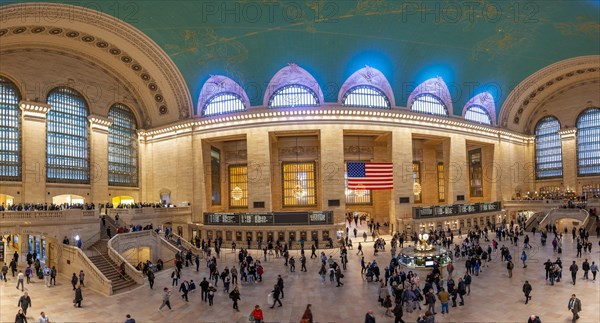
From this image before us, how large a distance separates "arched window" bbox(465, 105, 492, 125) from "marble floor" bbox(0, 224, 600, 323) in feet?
74.2

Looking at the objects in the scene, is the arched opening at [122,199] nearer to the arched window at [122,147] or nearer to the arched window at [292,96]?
the arched window at [122,147]

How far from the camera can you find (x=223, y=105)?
31.8m

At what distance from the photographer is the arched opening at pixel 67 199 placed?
27.9 metres

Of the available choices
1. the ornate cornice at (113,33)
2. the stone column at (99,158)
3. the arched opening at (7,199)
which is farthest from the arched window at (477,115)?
the arched opening at (7,199)

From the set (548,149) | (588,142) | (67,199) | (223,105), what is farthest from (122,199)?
(588,142)

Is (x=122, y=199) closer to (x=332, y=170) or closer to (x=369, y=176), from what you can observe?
(x=332, y=170)

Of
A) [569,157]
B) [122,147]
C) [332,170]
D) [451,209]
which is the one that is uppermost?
[122,147]

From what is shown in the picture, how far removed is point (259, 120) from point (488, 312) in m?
22.0

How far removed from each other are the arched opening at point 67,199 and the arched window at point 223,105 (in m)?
12.3

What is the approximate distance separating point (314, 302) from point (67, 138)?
2581 centimetres

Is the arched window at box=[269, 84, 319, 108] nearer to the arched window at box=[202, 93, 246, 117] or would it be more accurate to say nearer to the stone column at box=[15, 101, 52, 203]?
the arched window at box=[202, 93, 246, 117]

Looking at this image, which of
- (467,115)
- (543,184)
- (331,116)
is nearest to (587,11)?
(467,115)

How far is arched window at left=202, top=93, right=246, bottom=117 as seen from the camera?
31.3 m

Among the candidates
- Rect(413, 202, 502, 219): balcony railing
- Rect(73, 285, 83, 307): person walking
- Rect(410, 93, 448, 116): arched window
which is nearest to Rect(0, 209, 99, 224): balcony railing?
Rect(73, 285, 83, 307): person walking
